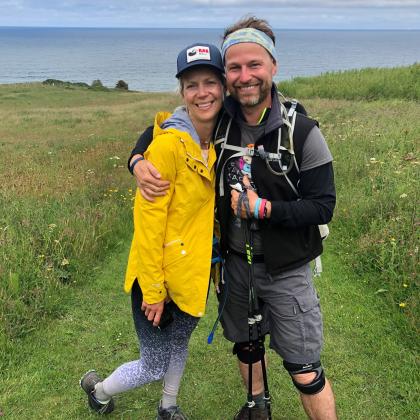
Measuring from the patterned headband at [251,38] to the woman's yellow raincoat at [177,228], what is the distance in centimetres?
66

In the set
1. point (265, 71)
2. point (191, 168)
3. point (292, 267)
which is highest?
point (265, 71)

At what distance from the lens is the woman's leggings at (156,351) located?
3178mm

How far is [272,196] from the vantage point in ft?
9.51

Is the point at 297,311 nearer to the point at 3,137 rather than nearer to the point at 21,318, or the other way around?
the point at 21,318

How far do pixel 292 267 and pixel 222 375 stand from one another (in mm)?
1882

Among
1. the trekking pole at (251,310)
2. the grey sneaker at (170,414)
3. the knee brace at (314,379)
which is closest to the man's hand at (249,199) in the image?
the trekking pole at (251,310)

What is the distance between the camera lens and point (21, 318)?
479 cm

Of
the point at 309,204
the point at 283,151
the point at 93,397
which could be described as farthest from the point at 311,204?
the point at 93,397

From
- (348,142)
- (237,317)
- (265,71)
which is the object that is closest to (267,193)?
(265,71)

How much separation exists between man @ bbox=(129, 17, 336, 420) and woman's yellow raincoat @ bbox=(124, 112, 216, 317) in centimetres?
11

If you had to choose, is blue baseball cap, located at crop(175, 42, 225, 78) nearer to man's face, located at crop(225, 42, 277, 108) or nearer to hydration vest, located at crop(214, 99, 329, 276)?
man's face, located at crop(225, 42, 277, 108)

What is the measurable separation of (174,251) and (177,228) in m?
0.15

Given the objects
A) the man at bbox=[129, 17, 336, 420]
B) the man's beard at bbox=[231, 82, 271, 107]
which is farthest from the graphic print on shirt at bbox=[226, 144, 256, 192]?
the man's beard at bbox=[231, 82, 271, 107]

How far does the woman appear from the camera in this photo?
279 cm
